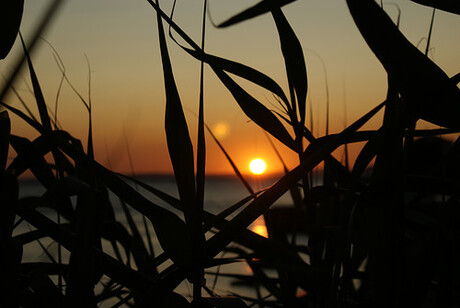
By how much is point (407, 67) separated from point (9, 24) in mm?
257

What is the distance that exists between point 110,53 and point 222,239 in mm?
240

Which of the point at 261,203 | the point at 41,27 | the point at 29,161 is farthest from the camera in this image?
the point at 29,161

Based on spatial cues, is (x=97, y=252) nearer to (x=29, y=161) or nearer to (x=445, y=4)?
(x=29, y=161)

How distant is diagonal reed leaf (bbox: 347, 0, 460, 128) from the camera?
0.26 meters

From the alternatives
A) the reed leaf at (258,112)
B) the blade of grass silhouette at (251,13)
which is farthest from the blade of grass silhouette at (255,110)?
the blade of grass silhouette at (251,13)

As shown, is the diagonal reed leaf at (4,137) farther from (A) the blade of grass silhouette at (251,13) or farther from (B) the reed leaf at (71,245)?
(A) the blade of grass silhouette at (251,13)

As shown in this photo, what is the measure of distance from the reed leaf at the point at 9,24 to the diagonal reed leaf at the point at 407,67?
215mm

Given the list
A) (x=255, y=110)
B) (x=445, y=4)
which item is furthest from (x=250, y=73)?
(x=445, y=4)

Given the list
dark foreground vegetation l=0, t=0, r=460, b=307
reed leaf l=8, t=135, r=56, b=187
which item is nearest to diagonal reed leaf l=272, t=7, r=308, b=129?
dark foreground vegetation l=0, t=0, r=460, b=307

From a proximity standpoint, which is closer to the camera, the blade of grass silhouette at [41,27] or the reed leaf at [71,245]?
the blade of grass silhouette at [41,27]

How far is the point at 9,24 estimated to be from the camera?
0.31 m

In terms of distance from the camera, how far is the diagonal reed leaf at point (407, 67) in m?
0.26

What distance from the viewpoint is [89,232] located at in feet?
0.79

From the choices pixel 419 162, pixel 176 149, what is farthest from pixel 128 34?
pixel 419 162
